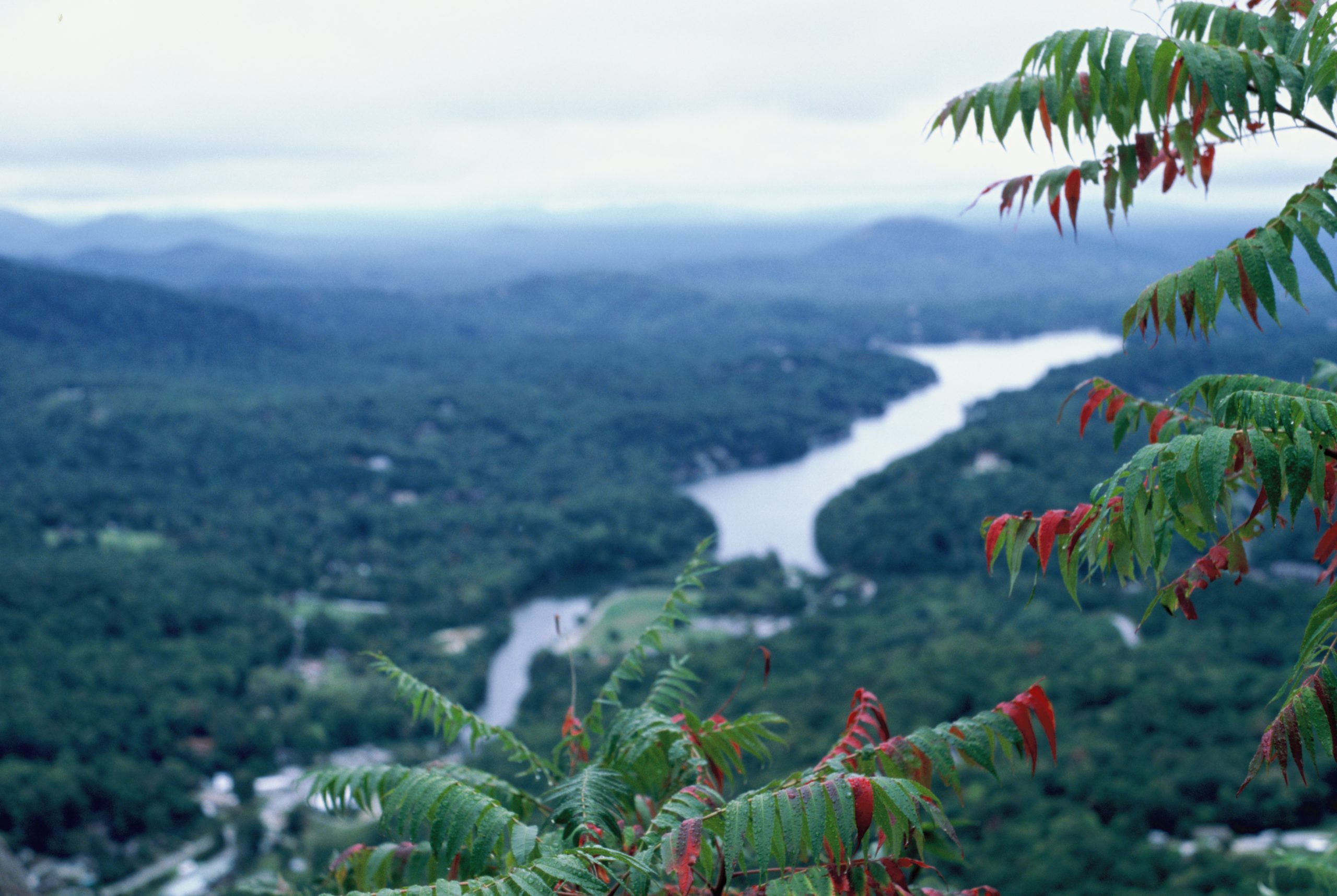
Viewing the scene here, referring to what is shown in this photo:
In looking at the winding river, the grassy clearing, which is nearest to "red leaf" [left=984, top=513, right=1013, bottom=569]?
the winding river

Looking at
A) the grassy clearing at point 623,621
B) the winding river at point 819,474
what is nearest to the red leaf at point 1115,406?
the winding river at point 819,474

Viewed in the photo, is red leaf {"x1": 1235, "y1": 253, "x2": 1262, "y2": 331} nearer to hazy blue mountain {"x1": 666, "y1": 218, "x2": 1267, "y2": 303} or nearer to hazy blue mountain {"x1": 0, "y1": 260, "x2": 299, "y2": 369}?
hazy blue mountain {"x1": 0, "y1": 260, "x2": 299, "y2": 369}

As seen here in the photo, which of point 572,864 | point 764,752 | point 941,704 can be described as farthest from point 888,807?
point 941,704

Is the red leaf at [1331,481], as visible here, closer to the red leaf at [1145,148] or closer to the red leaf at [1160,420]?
the red leaf at [1160,420]

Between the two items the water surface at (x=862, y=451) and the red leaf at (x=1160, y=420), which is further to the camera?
the water surface at (x=862, y=451)

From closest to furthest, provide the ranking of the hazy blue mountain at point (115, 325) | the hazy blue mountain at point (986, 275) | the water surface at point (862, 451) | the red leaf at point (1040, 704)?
the red leaf at point (1040, 704) < the water surface at point (862, 451) < the hazy blue mountain at point (115, 325) < the hazy blue mountain at point (986, 275)

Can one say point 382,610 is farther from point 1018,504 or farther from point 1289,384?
point 1289,384
